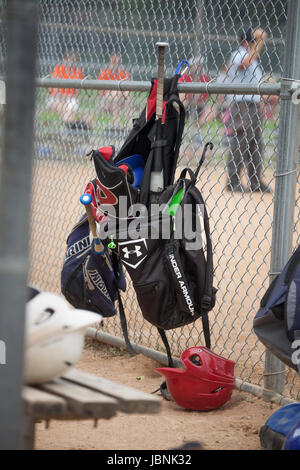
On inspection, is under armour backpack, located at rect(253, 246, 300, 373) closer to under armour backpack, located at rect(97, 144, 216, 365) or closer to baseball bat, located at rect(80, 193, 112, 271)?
under armour backpack, located at rect(97, 144, 216, 365)

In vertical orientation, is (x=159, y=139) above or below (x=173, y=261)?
above

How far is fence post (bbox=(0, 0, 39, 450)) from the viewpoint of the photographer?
1.54 meters

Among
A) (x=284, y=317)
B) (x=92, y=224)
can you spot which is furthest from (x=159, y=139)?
(x=284, y=317)

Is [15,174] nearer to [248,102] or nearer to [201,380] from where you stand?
[201,380]

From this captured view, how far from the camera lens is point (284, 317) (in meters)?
2.80

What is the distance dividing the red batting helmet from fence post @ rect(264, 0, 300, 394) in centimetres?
27

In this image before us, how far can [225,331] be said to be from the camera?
15.7 feet

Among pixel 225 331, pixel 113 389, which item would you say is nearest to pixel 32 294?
pixel 113 389

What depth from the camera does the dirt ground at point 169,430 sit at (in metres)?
2.99

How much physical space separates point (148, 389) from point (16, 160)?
244cm

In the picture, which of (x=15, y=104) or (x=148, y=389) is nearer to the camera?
(x=15, y=104)

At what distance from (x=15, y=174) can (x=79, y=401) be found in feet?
2.66

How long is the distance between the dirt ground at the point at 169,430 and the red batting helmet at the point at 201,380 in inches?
2.9
